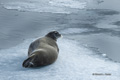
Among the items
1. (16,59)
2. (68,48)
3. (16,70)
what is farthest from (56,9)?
(16,70)

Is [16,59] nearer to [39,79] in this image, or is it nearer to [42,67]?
[42,67]

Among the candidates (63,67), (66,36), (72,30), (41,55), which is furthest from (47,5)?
(41,55)

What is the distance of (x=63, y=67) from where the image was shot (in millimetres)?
4844

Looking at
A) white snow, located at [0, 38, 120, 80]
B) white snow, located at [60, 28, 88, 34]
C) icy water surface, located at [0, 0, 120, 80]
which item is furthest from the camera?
white snow, located at [60, 28, 88, 34]

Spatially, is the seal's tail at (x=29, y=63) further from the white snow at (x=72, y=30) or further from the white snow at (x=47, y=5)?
the white snow at (x=47, y=5)

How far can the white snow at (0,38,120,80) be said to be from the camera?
428cm

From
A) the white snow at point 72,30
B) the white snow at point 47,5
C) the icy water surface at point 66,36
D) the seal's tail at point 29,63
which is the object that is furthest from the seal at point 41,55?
the white snow at point 47,5

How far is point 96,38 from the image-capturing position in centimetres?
724

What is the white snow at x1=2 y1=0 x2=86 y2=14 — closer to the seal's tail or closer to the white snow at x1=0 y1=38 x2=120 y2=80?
the white snow at x1=0 y1=38 x2=120 y2=80

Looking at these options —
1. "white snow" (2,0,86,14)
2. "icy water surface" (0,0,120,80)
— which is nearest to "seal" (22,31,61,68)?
"icy water surface" (0,0,120,80)

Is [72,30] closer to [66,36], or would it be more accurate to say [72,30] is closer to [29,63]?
[66,36]

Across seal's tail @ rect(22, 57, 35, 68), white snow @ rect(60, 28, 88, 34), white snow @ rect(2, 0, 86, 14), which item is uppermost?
white snow @ rect(2, 0, 86, 14)

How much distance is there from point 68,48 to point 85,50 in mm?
406

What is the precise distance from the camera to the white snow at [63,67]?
4.28 metres
